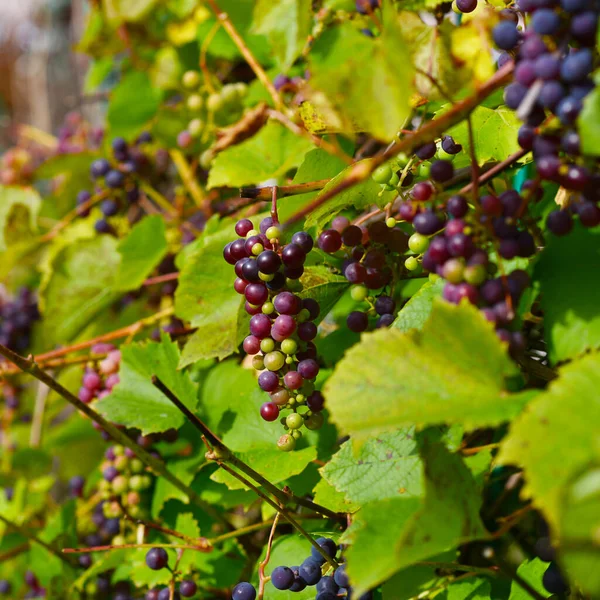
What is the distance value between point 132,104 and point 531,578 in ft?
4.04

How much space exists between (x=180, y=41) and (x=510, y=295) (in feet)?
3.72

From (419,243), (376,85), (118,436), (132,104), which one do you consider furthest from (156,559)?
(132,104)

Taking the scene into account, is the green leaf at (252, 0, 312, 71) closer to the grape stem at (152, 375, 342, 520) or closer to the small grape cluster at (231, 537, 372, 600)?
the grape stem at (152, 375, 342, 520)

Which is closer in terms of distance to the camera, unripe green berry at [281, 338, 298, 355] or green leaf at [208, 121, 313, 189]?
unripe green berry at [281, 338, 298, 355]

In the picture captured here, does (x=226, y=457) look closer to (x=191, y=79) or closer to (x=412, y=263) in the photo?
(x=412, y=263)

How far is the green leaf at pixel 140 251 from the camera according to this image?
1146mm

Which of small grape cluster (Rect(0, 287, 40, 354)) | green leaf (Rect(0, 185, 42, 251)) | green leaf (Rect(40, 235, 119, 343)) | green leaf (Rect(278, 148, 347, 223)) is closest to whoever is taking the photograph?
green leaf (Rect(278, 148, 347, 223))

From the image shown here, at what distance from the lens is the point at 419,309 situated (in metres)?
0.58

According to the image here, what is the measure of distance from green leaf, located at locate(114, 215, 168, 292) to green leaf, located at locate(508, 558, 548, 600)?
783 mm

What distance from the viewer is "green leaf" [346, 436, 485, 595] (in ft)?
1.44

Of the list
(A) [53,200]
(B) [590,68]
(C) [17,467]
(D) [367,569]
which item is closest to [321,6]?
(B) [590,68]

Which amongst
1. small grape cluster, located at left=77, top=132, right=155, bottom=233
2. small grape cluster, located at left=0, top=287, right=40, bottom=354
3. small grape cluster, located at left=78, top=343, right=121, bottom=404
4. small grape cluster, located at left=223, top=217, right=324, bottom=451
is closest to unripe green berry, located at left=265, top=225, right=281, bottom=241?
small grape cluster, located at left=223, top=217, right=324, bottom=451

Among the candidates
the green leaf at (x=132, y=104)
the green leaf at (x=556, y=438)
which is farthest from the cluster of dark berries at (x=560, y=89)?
the green leaf at (x=132, y=104)

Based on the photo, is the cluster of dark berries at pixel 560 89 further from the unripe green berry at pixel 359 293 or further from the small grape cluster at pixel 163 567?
the small grape cluster at pixel 163 567
